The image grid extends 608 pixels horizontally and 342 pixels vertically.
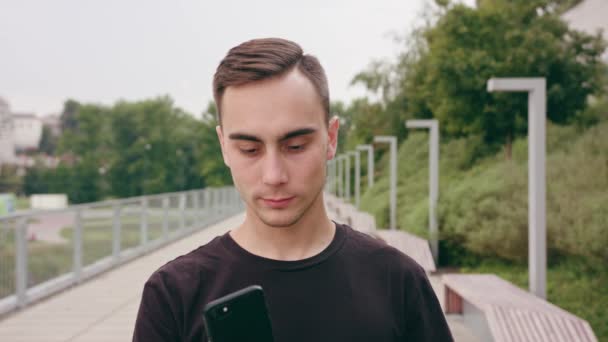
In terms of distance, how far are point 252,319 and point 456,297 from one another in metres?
6.66

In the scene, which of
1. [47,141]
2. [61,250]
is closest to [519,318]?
[61,250]

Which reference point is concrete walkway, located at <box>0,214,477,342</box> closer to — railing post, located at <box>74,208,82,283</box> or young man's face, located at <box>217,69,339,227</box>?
railing post, located at <box>74,208,82,283</box>

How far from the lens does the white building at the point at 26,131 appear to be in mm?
114500

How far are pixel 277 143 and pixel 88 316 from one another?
21.9ft

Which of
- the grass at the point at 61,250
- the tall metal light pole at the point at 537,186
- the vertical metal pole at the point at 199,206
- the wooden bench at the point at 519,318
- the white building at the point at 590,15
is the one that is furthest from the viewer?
the vertical metal pole at the point at 199,206

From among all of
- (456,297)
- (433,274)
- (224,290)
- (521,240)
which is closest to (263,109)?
(224,290)

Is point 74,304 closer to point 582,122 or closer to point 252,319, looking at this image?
point 252,319

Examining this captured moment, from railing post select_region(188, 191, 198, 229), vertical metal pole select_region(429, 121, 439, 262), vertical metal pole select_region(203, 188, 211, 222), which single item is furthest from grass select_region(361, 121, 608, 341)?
vertical metal pole select_region(203, 188, 211, 222)

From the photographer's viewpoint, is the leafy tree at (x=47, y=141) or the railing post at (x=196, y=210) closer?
the railing post at (x=196, y=210)

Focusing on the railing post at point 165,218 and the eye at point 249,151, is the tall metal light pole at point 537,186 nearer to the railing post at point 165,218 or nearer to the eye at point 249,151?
the eye at point 249,151

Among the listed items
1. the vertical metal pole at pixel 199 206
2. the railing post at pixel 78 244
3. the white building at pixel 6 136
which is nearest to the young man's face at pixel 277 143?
the railing post at pixel 78 244

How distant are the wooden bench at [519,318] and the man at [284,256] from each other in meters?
3.48

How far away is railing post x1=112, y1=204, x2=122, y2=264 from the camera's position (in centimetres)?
1162

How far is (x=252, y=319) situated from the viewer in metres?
1.32
